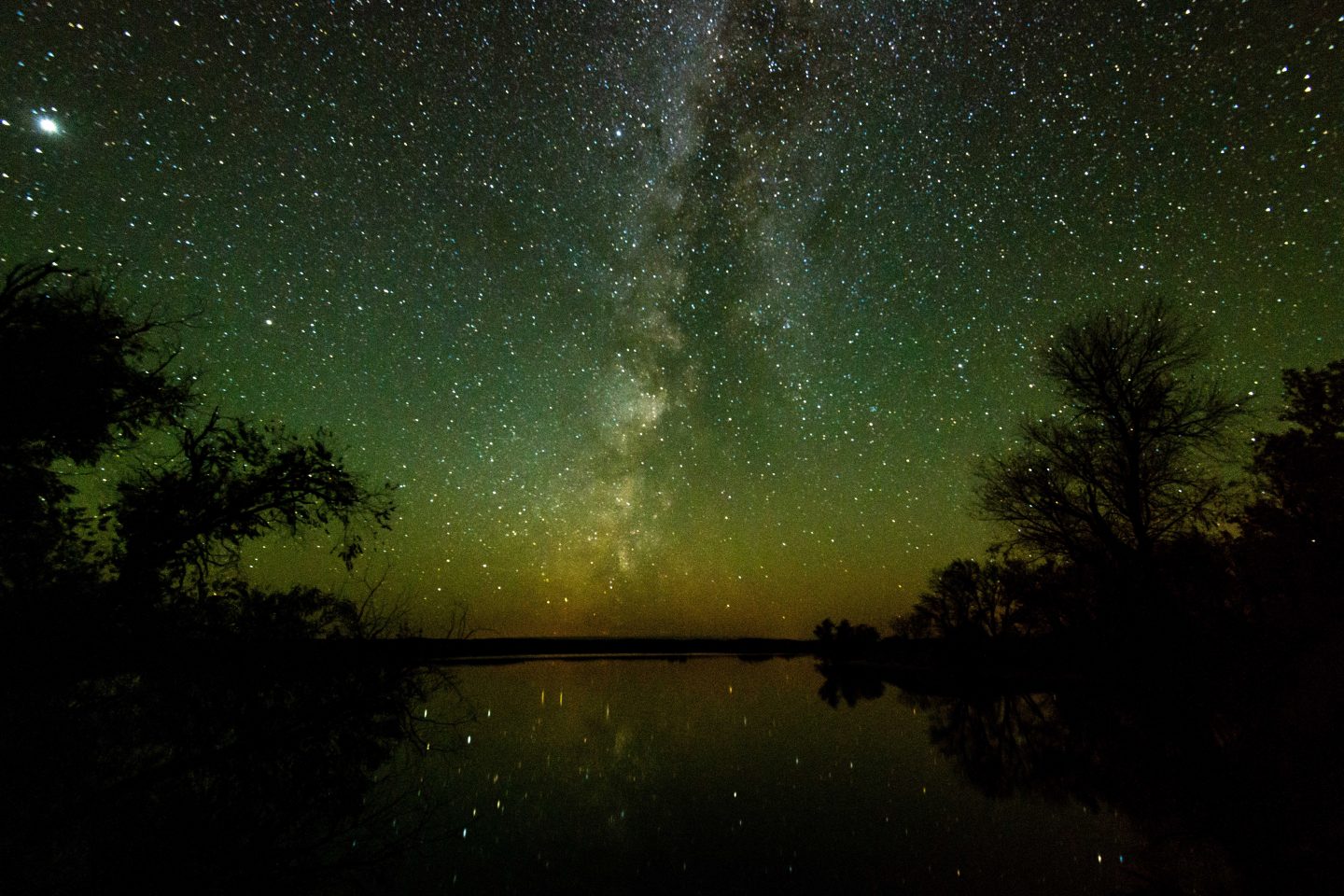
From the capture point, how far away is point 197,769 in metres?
5.26

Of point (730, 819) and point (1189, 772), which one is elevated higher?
point (1189, 772)

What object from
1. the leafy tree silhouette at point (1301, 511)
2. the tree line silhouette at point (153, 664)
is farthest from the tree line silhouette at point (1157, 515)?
the tree line silhouette at point (153, 664)

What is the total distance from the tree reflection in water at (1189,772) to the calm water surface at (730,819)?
47 centimetres

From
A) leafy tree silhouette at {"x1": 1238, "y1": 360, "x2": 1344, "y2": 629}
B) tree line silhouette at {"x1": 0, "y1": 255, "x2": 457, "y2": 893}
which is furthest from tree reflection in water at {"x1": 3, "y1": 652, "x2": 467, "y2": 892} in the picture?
leafy tree silhouette at {"x1": 1238, "y1": 360, "x2": 1344, "y2": 629}

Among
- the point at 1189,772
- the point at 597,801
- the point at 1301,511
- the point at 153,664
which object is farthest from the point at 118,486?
the point at 1301,511

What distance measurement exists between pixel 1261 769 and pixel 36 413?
1528 centimetres

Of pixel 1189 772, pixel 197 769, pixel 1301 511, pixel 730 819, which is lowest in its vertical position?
pixel 730 819

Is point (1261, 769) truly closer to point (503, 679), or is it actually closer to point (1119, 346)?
point (1119, 346)

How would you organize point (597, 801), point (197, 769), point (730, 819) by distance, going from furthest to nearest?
point (597, 801)
point (730, 819)
point (197, 769)

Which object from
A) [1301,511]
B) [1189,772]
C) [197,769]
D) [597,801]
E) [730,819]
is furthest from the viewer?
[1301,511]

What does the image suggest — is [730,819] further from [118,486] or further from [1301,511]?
[1301,511]

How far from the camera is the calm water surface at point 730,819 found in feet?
20.7

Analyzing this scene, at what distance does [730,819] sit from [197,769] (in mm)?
6468

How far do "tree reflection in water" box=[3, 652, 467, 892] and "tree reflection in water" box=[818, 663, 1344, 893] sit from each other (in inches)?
299
